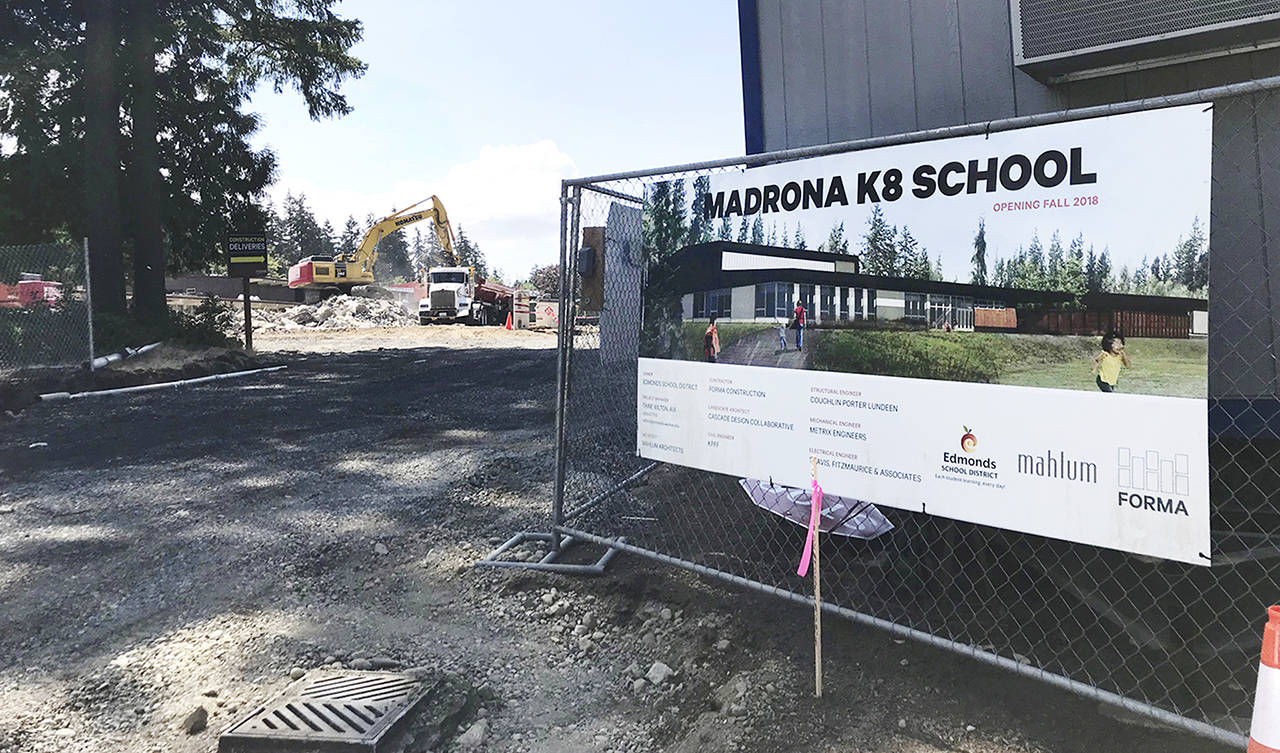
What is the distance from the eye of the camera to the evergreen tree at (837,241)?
3600 mm

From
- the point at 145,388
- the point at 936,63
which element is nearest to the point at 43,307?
the point at 145,388

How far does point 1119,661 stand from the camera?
3568 mm

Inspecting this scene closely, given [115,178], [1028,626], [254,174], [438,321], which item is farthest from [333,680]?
[438,321]

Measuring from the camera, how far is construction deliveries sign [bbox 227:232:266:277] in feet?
61.9

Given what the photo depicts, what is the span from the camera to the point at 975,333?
10.5ft

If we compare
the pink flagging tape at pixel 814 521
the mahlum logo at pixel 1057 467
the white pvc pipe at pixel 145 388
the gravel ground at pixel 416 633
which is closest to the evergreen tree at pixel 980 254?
the mahlum logo at pixel 1057 467

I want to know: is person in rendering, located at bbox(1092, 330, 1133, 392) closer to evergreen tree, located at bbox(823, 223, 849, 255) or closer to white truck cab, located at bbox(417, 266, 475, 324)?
evergreen tree, located at bbox(823, 223, 849, 255)

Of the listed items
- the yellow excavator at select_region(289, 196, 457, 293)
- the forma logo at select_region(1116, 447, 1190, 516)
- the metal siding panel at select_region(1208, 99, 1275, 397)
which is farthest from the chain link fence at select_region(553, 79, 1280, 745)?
the yellow excavator at select_region(289, 196, 457, 293)

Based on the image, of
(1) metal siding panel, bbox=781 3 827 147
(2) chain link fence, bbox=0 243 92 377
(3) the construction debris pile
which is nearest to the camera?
(1) metal siding panel, bbox=781 3 827 147

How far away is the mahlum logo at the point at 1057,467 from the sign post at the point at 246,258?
61.7 ft

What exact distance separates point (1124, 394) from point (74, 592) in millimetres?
5422

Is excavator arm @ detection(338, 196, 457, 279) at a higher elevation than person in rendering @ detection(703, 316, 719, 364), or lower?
higher

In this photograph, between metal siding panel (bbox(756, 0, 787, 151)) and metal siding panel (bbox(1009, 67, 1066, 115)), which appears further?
metal siding panel (bbox(756, 0, 787, 151))

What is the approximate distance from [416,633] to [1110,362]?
135 inches
